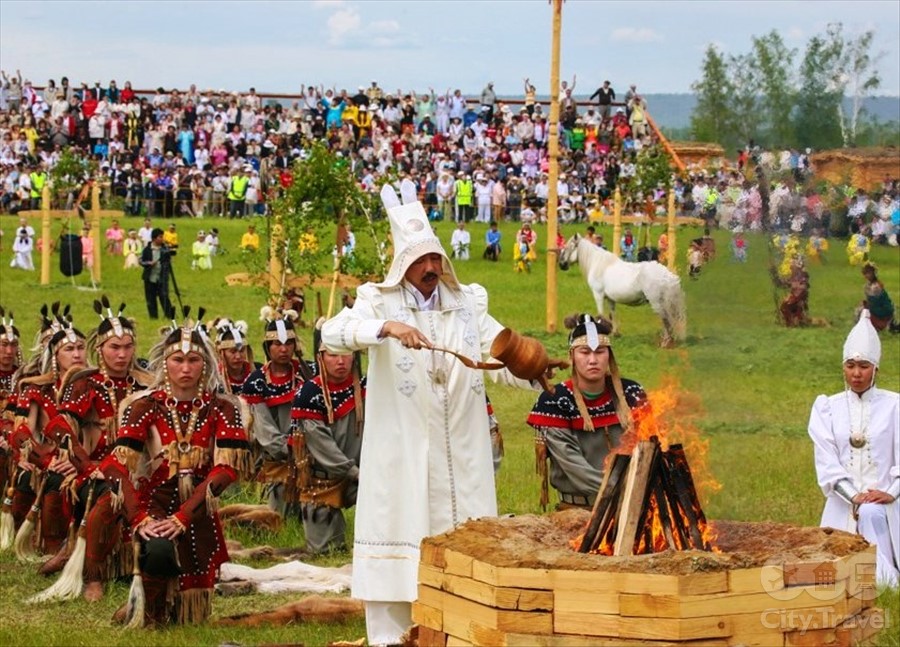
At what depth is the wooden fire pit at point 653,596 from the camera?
591 centimetres

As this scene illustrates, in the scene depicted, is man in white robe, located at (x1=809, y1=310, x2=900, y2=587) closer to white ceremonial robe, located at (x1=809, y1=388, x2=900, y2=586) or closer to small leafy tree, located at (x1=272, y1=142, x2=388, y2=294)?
white ceremonial robe, located at (x1=809, y1=388, x2=900, y2=586)

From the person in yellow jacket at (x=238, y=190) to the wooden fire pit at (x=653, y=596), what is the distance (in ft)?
109

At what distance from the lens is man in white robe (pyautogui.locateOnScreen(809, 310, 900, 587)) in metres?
10.5

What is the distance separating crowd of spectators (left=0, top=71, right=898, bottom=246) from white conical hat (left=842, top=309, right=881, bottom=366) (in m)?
26.4

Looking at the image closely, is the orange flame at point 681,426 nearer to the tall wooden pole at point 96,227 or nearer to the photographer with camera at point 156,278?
the photographer with camera at point 156,278

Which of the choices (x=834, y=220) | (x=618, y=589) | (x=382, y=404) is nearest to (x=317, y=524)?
(x=382, y=404)

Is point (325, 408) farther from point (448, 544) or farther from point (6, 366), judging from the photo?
point (448, 544)

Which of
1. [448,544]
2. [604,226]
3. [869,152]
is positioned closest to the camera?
[448,544]

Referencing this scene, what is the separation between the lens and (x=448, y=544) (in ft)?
21.6

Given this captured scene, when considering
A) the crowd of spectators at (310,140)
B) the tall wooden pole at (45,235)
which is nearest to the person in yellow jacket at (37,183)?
the crowd of spectators at (310,140)

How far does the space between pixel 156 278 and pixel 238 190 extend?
12249mm

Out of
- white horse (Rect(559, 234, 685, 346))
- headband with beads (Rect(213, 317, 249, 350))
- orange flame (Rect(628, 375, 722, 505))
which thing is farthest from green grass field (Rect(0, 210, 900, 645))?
headband with beads (Rect(213, 317, 249, 350))

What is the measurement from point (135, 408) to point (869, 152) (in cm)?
1919

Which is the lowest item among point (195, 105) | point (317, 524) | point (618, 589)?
point (317, 524)
